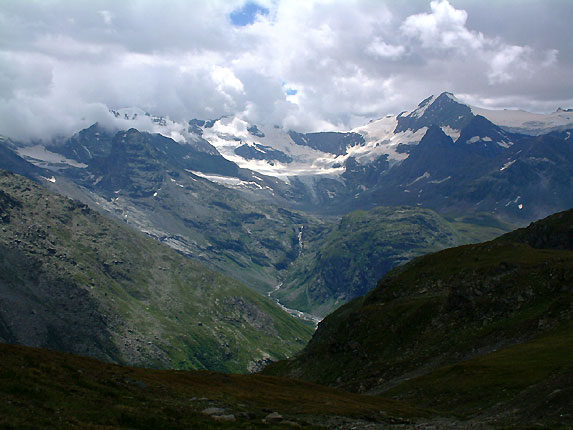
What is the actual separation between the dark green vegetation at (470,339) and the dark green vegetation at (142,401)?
10.9 m

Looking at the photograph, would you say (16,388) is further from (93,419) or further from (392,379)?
(392,379)

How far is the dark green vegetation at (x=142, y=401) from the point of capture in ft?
112

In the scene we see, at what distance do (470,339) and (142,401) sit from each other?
218 feet

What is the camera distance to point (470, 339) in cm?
9250

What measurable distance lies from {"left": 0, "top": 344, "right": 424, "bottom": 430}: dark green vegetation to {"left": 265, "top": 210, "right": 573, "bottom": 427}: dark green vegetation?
429 inches

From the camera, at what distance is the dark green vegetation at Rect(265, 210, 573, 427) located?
59344 millimetres

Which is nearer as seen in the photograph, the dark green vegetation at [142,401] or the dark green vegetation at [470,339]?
the dark green vegetation at [142,401]

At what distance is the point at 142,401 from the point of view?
43688mm

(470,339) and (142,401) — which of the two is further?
(470,339)

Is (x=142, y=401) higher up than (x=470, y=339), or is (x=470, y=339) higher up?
(x=142, y=401)

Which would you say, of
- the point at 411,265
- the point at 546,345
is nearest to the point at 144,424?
the point at 546,345

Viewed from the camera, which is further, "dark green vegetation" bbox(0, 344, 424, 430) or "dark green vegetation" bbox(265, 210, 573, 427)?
"dark green vegetation" bbox(265, 210, 573, 427)

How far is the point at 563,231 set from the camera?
159 meters

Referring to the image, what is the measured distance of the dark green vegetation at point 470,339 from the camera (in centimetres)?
5934
